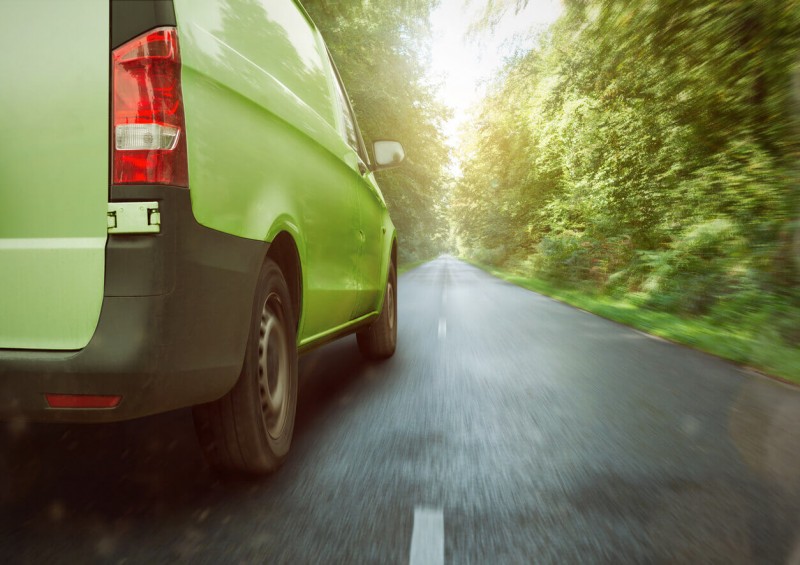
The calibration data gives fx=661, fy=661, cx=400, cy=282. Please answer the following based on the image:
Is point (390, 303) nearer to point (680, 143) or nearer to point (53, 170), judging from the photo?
point (53, 170)

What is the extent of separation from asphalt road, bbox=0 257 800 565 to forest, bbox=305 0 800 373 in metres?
4.32

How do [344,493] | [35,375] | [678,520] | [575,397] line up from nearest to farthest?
1. [35,375]
2. [678,520]
3. [344,493]
4. [575,397]

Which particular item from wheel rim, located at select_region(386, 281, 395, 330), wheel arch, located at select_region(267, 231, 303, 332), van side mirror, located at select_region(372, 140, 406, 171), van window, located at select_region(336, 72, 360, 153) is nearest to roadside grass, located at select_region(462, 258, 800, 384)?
wheel rim, located at select_region(386, 281, 395, 330)

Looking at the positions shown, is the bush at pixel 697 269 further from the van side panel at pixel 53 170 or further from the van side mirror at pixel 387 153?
the van side panel at pixel 53 170

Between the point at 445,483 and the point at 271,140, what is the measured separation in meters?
1.80

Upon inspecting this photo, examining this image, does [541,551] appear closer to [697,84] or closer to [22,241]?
[22,241]

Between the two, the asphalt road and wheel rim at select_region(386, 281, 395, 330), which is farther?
wheel rim at select_region(386, 281, 395, 330)

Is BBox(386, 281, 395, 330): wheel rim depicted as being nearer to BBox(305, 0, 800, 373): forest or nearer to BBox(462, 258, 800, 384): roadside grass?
BBox(462, 258, 800, 384): roadside grass

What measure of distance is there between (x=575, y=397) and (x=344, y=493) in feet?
8.91

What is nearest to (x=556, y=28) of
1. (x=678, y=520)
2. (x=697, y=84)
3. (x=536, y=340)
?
(x=697, y=84)

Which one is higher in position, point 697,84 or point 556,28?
point 556,28

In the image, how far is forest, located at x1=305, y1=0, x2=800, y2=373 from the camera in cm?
846

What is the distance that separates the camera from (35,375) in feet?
7.03

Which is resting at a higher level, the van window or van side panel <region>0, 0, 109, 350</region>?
the van window
